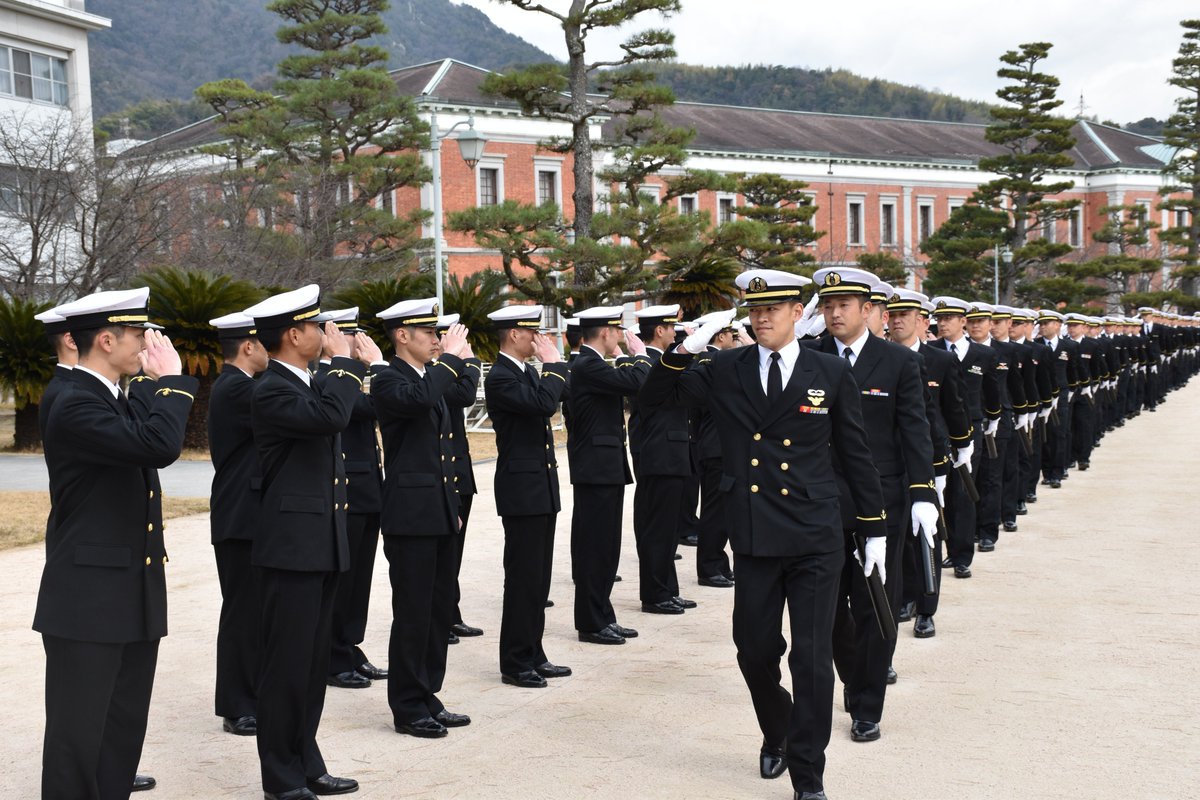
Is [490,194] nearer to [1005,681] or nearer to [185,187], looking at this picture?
[185,187]

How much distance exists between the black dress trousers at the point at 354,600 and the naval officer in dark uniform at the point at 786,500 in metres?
2.54

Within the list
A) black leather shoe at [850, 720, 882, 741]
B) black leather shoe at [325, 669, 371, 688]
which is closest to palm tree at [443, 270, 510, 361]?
black leather shoe at [325, 669, 371, 688]

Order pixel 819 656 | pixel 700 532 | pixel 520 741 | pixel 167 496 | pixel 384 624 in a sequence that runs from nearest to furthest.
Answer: pixel 819 656 → pixel 520 741 → pixel 384 624 → pixel 700 532 → pixel 167 496

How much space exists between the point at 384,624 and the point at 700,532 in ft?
8.94

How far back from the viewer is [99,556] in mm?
4605

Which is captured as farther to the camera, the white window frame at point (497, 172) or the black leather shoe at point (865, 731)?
the white window frame at point (497, 172)

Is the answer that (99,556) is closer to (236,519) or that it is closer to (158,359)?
(158,359)

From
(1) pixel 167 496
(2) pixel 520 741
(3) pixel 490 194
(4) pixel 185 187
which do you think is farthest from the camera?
(3) pixel 490 194

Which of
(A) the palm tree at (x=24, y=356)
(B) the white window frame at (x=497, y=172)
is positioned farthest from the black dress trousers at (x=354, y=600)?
(B) the white window frame at (x=497, y=172)

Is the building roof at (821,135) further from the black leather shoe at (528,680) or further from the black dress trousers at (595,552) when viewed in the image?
the black leather shoe at (528,680)

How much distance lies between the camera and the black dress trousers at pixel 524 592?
7102mm

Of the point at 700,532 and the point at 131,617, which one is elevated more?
the point at 131,617

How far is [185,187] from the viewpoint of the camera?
92.1 feet

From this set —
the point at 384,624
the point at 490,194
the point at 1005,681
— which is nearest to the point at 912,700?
the point at 1005,681
